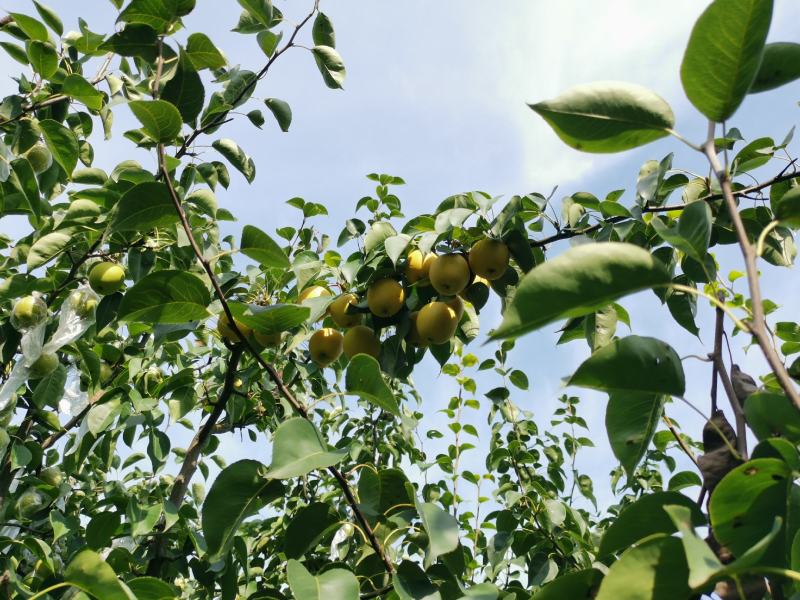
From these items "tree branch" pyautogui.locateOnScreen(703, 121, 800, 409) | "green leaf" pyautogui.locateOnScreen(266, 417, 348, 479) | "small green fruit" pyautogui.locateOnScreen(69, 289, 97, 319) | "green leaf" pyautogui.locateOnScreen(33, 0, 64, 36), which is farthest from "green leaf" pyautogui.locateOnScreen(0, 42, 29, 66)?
"tree branch" pyautogui.locateOnScreen(703, 121, 800, 409)

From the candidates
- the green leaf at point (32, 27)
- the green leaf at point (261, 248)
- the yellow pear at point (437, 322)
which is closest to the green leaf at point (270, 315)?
the green leaf at point (261, 248)

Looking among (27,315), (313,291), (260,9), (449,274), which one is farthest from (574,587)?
(27,315)

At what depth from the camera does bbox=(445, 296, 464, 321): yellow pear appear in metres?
1.85

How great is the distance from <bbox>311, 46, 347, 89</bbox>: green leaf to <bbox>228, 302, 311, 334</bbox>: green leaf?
0.96 meters

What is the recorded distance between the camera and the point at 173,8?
4.90ft

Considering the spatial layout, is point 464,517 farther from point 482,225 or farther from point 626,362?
point 626,362

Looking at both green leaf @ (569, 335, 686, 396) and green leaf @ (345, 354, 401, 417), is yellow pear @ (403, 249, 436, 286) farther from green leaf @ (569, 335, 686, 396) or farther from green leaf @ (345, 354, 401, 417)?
green leaf @ (569, 335, 686, 396)

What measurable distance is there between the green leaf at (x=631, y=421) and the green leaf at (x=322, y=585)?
1.70 ft

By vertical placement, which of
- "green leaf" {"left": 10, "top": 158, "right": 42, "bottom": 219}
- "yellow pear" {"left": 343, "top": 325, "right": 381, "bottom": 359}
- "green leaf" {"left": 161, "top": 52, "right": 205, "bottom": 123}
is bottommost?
"yellow pear" {"left": 343, "top": 325, "right": 381, "bottom": 359}

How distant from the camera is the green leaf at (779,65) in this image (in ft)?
2.85

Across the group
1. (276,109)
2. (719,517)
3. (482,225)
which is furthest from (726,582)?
(276,109)

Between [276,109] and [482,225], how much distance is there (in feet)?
2.62

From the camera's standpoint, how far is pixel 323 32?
6.64ft

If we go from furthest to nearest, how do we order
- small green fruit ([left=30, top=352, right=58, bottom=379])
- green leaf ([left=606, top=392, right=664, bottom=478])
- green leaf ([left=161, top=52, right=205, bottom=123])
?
small green fruit ([left=30, top=352, right=58, bottom=379]) < green leaf ([left=161, top=52, right=205, bottom=123]) < green leaf ([left=606, top=392, right=664, bottom=478])
